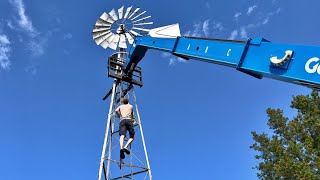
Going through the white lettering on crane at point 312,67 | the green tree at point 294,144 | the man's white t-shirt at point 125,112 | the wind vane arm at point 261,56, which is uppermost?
the green tree at point 294,144

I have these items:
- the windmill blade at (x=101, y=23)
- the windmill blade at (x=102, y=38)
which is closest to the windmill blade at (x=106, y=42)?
the windmill blade at (x=102, y=38)

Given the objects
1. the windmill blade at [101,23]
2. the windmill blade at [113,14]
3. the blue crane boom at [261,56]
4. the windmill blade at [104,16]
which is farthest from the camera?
the windmill blade at [113,14]

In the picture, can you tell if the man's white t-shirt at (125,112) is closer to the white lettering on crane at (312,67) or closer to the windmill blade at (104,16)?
the white lettering on crane at (312,67)

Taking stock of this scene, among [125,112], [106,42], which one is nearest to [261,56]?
[125,112]

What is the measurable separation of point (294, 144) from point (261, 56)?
15.7 m

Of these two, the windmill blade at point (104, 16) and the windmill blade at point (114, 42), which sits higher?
the windmill blade at point (104, 16)

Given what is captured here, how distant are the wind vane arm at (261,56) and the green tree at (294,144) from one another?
12.9 meters

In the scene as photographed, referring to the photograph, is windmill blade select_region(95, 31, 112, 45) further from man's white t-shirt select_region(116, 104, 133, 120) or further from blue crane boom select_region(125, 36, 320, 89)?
blue crane boom select_region(125, 36, 320, 89)

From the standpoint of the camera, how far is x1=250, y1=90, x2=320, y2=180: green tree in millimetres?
19031

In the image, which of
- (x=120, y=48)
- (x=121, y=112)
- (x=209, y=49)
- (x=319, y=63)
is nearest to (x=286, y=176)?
(x=120, y=48)

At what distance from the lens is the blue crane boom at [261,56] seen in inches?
193

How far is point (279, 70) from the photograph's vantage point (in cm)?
527

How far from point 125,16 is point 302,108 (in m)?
12.3

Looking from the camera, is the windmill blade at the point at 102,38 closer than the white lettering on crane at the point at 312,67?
No
